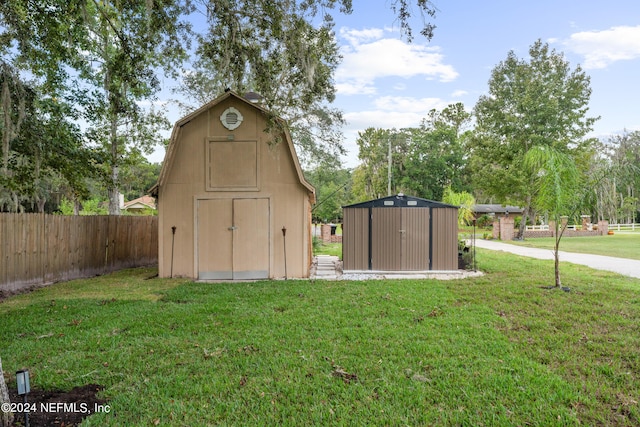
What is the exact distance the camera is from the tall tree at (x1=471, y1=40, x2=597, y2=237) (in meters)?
21.1

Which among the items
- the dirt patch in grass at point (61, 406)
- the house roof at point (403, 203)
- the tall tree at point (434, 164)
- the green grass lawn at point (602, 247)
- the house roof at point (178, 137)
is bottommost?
the dirt patch in grass at point (61, 406)

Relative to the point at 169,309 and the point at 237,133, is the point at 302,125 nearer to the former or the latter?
the point at 237,133

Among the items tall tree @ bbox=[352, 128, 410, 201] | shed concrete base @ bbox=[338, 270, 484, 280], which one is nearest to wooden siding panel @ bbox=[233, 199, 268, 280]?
shed concrete base @ bbox=[338, 270, 484, 280]

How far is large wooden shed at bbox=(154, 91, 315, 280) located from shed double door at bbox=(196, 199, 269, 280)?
0.02 metres

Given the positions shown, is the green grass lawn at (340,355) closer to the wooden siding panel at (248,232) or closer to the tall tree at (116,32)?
the wooden siding panel at (248,232)

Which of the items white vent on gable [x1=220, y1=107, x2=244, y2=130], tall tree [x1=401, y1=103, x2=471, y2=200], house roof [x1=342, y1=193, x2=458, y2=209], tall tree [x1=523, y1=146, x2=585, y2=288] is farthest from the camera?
tall tree [x1=401, y1=103, x2=471, y2=200]

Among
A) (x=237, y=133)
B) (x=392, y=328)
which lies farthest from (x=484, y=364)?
(x=237, y=133)

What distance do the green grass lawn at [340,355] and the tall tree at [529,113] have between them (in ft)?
57.1

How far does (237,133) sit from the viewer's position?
26.8 feet

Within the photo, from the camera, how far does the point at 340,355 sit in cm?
347

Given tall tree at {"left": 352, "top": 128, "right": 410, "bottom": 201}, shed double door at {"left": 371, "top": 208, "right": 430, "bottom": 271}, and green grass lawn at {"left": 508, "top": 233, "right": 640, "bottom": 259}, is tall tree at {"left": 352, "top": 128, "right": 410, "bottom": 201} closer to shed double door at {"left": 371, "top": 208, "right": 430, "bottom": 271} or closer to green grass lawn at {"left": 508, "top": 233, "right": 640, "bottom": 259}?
green grass lawn at {"left": 508, "top": 233, "right": 640, "bottom": 259}

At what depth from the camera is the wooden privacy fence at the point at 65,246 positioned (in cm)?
689

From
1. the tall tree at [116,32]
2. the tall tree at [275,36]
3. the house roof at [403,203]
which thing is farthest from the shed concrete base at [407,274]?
the tall tree at [116,32]

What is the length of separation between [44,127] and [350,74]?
9078 mm
